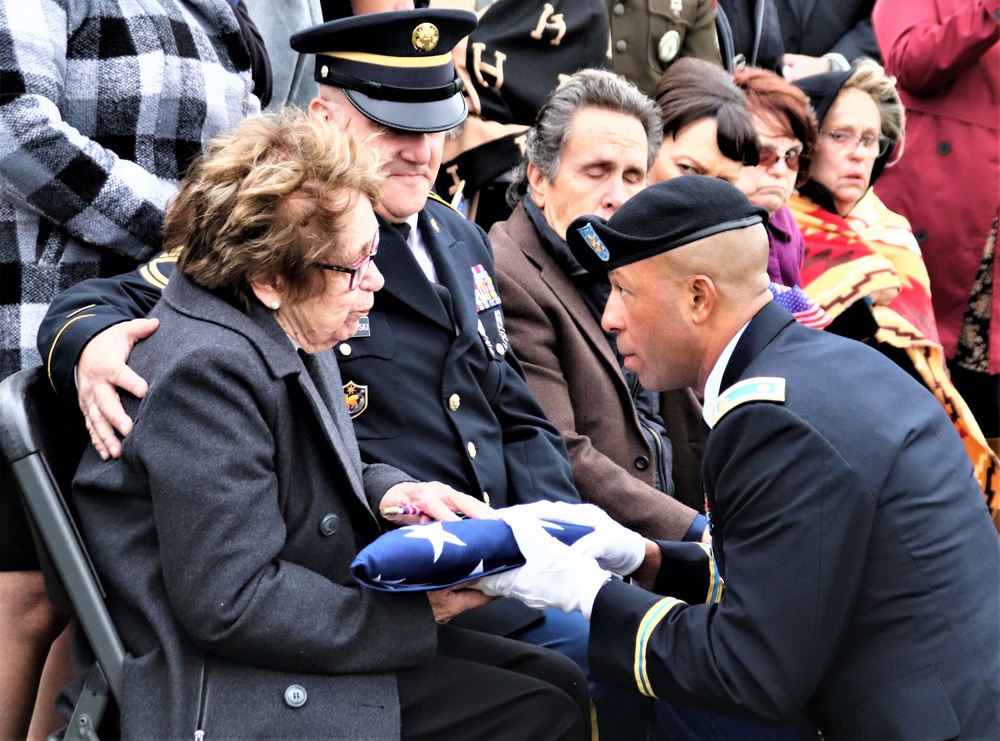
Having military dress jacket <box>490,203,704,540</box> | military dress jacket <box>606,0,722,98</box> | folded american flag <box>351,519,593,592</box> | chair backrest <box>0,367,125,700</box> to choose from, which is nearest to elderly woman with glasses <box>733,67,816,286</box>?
military dress jacket <box>606,0,722,98</box>

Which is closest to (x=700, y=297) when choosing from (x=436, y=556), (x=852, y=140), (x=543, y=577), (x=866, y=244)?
(x=543, y=577)

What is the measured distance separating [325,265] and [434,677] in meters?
0.87

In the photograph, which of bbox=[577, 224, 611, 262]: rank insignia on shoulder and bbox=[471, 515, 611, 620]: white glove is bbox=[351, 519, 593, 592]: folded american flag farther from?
bbox=[577, 224, 611, 262]: rank insignia on shoulder

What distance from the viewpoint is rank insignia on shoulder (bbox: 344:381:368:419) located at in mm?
3078

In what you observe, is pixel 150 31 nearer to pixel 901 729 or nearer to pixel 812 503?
pixel 812 503

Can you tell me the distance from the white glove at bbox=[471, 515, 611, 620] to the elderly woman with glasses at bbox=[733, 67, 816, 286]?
2443 mm

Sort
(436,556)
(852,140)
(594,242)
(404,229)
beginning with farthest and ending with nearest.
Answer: (852,140) < (404,229) < (594,242) < (436,556)

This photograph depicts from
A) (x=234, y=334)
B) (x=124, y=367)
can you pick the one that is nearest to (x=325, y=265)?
(x=234, y=334)

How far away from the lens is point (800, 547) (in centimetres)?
233

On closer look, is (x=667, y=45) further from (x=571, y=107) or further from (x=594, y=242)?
(x=594, y=242)

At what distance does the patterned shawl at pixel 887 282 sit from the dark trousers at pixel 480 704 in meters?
2.77

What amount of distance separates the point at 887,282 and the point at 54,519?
366 centimetres

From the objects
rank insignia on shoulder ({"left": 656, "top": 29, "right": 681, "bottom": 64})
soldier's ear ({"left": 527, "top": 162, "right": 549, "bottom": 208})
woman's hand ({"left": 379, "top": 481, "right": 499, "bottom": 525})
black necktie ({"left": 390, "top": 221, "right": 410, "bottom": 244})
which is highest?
rank insignia on shoulder ({"left": 656, "top": 29, "right": 681, "bottom": 64})

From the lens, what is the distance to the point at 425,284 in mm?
3229
